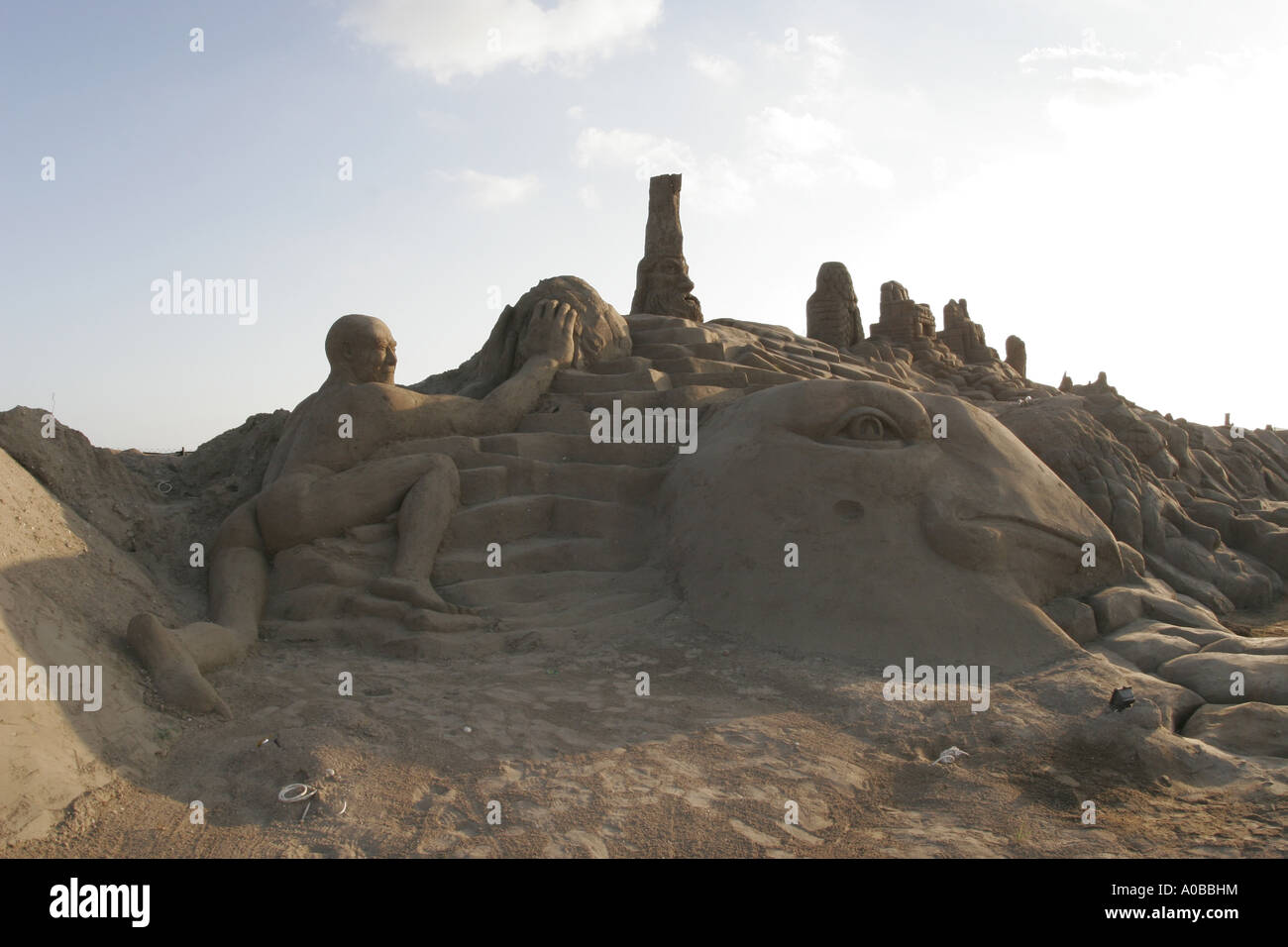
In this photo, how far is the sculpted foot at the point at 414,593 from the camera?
501 centimetres

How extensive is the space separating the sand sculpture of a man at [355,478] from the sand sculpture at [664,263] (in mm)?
4873

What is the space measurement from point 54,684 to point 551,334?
4.44 m

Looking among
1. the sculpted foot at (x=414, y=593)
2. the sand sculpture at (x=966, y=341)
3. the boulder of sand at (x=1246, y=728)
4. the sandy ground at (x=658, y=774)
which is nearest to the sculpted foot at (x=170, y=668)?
the sandy ground at (x=658, y=774)

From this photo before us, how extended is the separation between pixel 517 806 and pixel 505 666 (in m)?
1.45

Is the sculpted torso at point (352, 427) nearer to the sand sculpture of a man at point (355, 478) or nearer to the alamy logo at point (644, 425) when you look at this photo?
the sand sculpture of a man at point (355, 478)

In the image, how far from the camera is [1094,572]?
5445 millimetres

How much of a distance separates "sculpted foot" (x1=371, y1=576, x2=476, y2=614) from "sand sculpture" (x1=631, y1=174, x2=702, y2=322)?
22.1 ft

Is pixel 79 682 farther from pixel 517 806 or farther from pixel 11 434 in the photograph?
pixel 11 434

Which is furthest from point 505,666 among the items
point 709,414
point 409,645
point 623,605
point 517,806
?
point 709,414

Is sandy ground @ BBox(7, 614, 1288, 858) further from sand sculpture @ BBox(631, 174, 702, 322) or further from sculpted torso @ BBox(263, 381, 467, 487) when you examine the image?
sand sculpture @ BBox(631, 174, 702, 322)

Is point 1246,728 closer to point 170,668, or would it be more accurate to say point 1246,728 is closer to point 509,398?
point 170,668

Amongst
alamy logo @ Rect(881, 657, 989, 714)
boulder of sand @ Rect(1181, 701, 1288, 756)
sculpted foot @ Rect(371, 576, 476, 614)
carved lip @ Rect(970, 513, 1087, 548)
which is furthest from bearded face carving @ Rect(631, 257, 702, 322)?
boulder of sand @ Rect(1181, 701, 1288, 756)

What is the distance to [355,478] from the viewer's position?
5664mm

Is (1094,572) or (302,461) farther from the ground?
(302,461)
